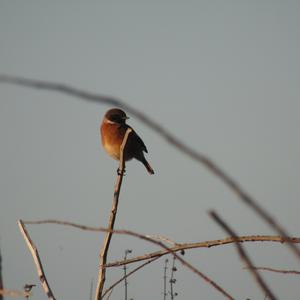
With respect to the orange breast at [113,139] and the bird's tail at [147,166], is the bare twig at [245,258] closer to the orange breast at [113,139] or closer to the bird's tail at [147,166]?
the orange breast at [113,139]

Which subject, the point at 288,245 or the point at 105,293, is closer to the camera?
the point at 288,245

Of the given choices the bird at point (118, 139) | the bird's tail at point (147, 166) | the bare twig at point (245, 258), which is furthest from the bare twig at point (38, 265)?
the bird's tail at point (147, 166)

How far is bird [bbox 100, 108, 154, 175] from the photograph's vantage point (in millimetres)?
8250

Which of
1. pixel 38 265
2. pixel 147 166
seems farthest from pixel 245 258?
pixel 147 166

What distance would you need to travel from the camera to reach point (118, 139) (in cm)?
826

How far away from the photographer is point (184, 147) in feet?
1.51

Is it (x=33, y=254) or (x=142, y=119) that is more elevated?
(x=33, y=254)

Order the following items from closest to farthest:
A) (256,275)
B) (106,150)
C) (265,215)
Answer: (265,215) → (256,275) → (106,150)

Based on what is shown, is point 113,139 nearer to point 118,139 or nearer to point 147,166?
point 118,139

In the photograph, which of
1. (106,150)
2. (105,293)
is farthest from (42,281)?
(106,150)

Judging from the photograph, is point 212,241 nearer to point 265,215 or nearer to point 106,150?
point 265,215

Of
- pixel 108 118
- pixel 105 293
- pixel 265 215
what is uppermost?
pixel 108 118

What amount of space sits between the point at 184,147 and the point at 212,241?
1133 mm

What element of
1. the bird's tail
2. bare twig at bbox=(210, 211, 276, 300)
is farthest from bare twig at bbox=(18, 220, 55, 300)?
the bird's tail
